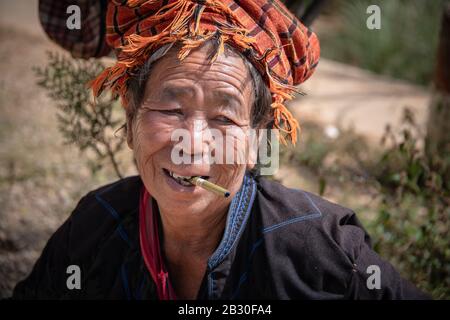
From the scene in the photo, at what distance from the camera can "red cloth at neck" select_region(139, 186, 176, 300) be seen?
203 cm

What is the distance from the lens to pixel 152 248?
2068 mm

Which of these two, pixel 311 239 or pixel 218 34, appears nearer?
pixel 218 34

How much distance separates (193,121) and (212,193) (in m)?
0.25

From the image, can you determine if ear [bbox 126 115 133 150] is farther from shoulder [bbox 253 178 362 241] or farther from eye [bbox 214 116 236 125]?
shoulder [bbox 253 178 362 241]

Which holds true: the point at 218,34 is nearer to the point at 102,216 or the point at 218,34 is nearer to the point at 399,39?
the point at 102,216

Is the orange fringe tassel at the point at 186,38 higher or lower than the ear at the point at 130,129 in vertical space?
higher

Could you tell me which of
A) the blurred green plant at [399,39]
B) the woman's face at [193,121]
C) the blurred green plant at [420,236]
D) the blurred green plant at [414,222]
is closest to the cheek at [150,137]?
the woman's face at [193,121]

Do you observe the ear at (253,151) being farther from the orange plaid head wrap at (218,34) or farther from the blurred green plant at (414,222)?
the blurred green plant at (414,222)

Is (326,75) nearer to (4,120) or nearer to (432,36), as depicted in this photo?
(432,36)

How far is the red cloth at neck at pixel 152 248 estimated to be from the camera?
2029 mm

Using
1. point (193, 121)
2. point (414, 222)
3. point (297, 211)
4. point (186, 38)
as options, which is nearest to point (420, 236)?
point (414, 222)

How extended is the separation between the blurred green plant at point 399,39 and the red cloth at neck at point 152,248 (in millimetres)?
7410

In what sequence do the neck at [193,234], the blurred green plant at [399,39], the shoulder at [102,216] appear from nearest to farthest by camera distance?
the neck at [193,234]
the shoulder at [102,216]
the blurred green plant at [399,39]


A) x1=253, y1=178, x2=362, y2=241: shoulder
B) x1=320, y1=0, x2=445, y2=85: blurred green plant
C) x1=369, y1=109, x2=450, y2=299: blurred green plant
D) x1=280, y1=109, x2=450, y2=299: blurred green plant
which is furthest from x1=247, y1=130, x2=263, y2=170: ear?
x1=320, y1=0, x2=445, y2=85: blurred green plant
